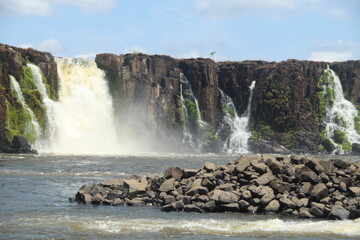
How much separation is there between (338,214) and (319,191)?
1983 millimetres

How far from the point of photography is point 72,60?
82.6 metres

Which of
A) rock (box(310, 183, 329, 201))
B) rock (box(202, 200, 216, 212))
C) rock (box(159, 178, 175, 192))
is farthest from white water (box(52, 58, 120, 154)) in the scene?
rock (box(310, 183, 329, 201))

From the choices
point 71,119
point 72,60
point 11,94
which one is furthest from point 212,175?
point 72,60

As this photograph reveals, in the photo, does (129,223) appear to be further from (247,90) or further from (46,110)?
(247,90)

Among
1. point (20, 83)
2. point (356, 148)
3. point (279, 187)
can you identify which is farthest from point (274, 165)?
point (356, 148)

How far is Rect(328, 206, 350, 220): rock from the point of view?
78.7 ft

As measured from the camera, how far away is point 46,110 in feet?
238

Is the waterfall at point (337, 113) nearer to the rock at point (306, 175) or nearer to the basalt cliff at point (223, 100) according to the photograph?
the basalt cliff at point (223, 100)

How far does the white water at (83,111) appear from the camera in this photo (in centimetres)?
7425

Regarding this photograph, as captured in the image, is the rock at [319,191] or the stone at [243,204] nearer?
the stone at [243,204]

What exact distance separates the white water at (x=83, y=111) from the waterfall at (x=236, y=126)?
20104mm

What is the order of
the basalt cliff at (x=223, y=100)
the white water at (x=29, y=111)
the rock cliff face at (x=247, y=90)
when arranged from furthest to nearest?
the rock cliff face at (x=247, y=90) < the basalt cliff at (x=223, y=100) < the white water at (x=29, y=111)

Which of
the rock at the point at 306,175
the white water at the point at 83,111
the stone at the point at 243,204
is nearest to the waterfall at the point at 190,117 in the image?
the white water at the point at 83,111

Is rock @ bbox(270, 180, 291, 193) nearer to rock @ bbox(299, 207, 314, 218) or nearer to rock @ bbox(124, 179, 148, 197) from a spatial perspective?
rock @ bbox(299, 207, 314, 218)
